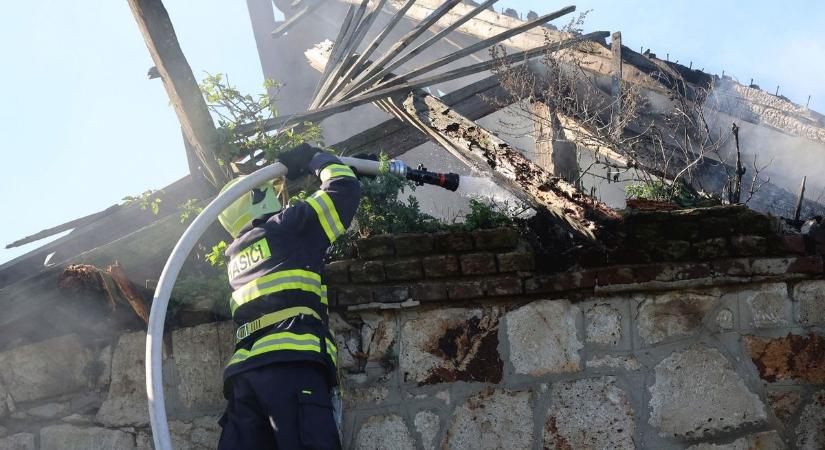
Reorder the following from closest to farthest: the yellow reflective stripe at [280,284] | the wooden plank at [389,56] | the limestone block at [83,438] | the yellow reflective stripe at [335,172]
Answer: the yellow reflective stripe at [280,284]
the yellow reflective stripe at [335,172]
the limestone block at [83,438]
the wooden plank at [389,56]

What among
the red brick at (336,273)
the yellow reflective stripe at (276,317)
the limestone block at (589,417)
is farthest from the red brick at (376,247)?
the limestone block at (589,417)

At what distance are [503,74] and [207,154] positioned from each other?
2.20 meters

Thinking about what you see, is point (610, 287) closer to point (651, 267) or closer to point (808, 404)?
point (651, 267)

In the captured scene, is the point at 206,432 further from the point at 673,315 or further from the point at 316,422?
the point at 673,315

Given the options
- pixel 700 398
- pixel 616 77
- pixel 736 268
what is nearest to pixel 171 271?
pixel 700 398

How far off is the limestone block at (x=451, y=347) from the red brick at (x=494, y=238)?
1.03 ft

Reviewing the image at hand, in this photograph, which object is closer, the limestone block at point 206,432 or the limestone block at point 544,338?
the limestone block at point 544,338

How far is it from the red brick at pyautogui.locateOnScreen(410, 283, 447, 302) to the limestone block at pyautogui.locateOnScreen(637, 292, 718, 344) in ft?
3.08

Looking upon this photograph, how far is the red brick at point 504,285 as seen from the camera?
390 cm

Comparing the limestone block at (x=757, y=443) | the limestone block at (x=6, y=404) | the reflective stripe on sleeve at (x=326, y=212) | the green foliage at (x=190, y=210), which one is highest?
the green foliage at (x=190, y=210)

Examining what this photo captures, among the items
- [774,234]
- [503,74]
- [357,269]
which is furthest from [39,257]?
[774,234]

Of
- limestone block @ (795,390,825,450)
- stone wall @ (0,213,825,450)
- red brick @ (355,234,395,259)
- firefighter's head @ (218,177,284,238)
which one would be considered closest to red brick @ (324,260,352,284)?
stone wall @ (0,213,825,450)

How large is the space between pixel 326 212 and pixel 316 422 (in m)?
0.91

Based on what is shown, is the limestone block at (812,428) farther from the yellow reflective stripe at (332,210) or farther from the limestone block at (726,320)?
the yellow reflective stripe at (332,210)
